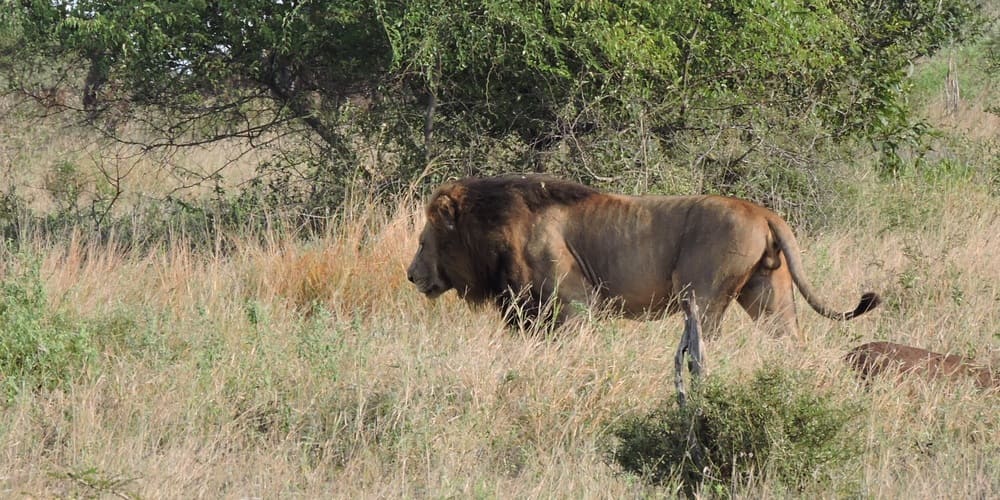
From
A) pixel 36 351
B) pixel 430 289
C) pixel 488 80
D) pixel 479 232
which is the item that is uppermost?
pixel 488 80

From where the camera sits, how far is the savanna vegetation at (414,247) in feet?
17.0

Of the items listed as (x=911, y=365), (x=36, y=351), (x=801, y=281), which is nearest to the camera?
(x=36, y=351)

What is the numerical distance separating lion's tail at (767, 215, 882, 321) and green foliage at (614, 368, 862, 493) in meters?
1.44

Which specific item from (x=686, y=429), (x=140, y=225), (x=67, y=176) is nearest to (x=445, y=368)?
(x=686, y=429)

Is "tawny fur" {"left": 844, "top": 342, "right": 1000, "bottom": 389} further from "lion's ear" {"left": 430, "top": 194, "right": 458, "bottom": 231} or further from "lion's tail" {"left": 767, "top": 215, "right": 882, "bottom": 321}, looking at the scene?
"lion's ear" {"left": 430, "top": 194, "right": 458, "bottom": 231}

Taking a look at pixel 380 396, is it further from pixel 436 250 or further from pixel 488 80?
pixel 488 80

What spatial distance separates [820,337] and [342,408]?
266cm

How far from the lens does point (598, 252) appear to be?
741cm

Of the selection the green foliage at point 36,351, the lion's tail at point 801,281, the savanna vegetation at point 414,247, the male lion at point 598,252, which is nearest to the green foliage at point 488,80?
the savanna vegetation at point 414,247

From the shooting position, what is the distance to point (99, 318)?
22.9 feet

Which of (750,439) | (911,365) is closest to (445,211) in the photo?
(911,365)

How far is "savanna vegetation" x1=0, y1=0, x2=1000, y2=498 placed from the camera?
5.17 metres

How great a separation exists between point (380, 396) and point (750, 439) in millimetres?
1615

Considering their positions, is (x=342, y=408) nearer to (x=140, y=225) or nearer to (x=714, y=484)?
(x=714, y=484)
